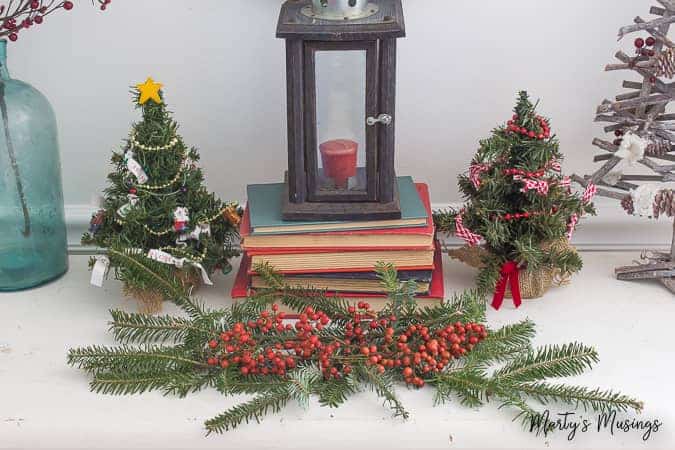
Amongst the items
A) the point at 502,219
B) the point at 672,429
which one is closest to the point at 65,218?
the point at 502,219

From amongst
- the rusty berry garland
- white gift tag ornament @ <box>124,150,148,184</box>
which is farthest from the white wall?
the rusty berry garland

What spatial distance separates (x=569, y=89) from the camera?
1.30 m

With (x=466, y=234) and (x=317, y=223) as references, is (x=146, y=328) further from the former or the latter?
(x=466, y=234)

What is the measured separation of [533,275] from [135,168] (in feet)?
1.77

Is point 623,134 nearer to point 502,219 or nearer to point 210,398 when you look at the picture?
point 502,219

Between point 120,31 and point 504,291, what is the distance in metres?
0.68

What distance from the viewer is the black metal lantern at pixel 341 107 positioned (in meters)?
1.02

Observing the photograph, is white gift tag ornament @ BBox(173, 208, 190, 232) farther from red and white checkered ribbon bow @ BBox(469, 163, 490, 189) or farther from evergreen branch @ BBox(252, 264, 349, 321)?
red and white checkered ribbon bow @ BBox(469, 163, 490, 189)

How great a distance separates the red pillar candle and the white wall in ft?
0.84

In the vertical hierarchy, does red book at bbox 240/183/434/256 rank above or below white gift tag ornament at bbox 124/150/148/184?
below

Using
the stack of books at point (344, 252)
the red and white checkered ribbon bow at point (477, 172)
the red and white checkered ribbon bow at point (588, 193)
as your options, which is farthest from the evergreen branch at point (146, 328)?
the red and white checkered ribbon bow at point (588, 193)

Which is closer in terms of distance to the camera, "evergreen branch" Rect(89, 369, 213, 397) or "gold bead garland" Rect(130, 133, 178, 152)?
"evergreen branch" Rect(89, 369, 213, 397)

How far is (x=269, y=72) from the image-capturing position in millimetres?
1297

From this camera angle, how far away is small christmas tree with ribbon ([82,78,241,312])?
110 cm
